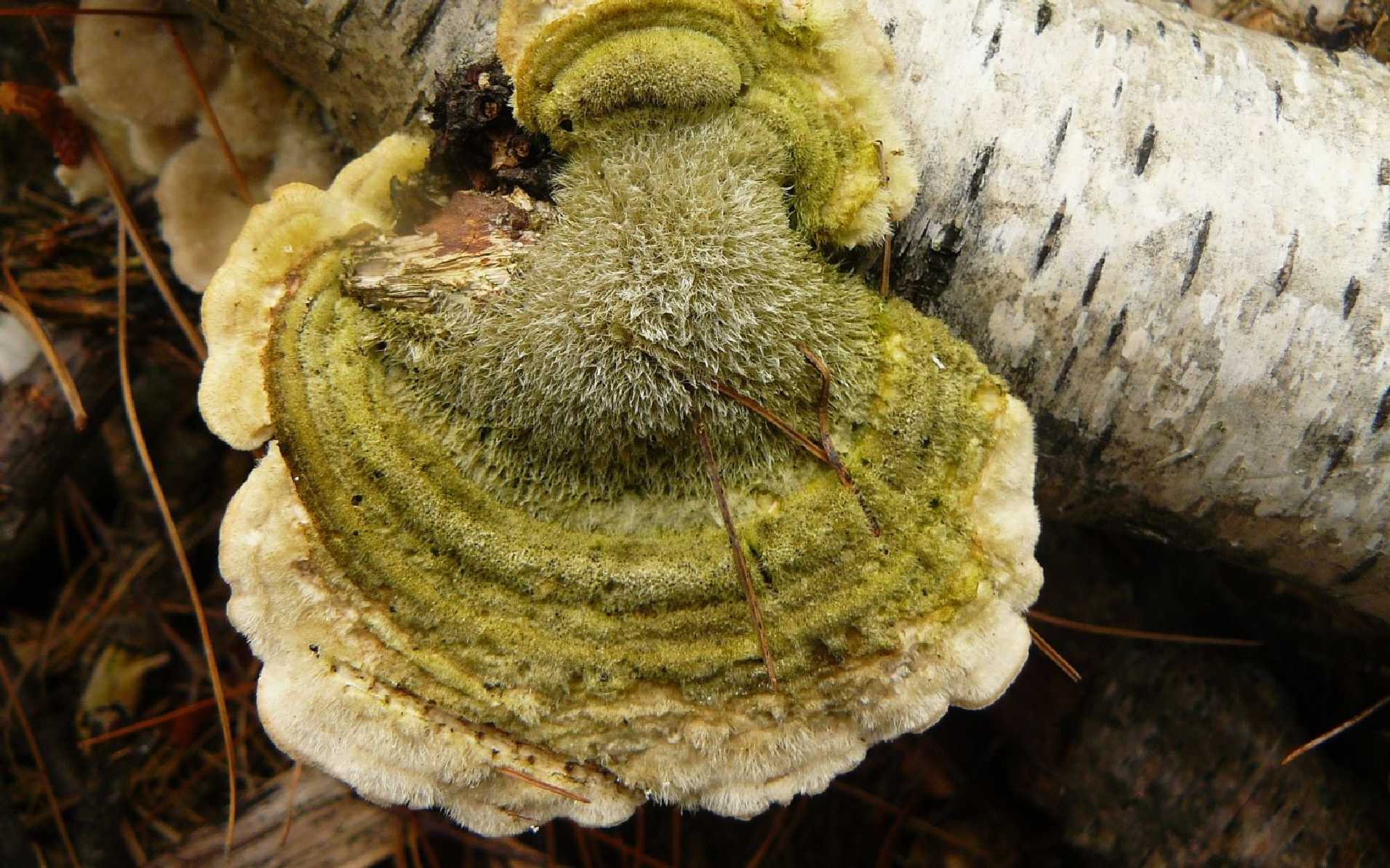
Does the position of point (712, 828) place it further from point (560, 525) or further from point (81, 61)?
point (81, 61)

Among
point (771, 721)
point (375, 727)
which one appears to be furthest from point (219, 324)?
point (771, 721)

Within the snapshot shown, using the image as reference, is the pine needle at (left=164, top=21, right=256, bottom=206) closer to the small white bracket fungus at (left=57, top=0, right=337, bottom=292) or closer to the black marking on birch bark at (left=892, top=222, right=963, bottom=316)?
the small white bracket fungus at (left=57, top=0, right=337, bottom=292)

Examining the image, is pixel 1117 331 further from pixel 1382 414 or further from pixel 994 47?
pixel 994 47

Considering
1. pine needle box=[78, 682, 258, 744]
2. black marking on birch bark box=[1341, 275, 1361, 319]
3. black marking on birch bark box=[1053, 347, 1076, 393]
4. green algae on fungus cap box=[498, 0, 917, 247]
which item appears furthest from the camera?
pine needle box=[78, 682, 258, 744]

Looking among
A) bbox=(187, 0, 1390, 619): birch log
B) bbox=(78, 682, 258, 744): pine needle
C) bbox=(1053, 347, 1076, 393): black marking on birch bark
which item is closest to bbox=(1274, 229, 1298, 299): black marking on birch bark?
bbox=(187, 0, 1390, 619): birch log

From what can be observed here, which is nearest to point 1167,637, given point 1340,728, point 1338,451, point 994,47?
point 1340,728
